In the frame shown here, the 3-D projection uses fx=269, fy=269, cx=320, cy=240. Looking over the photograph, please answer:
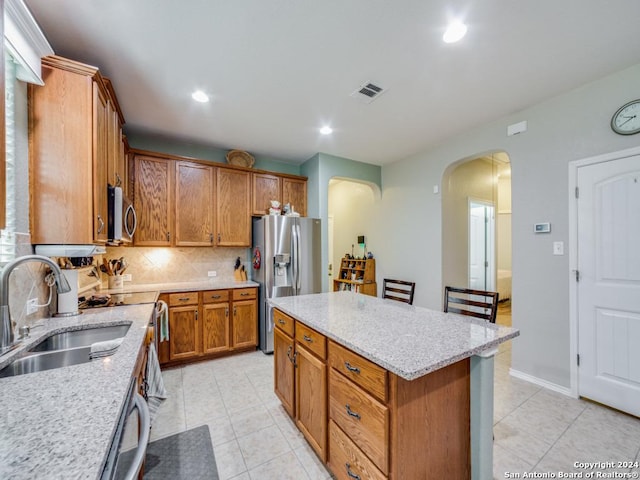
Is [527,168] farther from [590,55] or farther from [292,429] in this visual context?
[292,429]

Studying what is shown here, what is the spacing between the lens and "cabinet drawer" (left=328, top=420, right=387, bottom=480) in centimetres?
119

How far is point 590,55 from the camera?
1.96m

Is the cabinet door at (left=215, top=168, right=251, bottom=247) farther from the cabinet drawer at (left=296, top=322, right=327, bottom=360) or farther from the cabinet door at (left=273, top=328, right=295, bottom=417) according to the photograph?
the cabinet drawer at (left=296, top=322, right=327, bottom=360)

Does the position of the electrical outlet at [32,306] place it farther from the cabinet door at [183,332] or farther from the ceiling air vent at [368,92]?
the ceiling air vent at [368,92]

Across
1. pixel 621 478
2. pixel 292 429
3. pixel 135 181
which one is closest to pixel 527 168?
pixel 621 478

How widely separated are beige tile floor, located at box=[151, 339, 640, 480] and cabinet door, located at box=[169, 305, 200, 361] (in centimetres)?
29

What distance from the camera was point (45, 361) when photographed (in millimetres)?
1304

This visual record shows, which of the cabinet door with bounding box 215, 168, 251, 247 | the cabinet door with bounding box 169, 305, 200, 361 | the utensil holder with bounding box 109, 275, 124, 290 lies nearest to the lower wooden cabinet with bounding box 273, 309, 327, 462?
the cabinet door with bounding box 169, 305, 200, 361

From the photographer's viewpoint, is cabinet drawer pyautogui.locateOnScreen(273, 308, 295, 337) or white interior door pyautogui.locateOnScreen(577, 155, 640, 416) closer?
cabinet drawer pyautogui.locateOnScreen(273, 308, 295, 337)

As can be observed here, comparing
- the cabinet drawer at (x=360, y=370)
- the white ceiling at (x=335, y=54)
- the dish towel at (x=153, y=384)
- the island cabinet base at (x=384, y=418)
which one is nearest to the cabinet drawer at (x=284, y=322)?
the island cabinet base at (x=384, y=418)

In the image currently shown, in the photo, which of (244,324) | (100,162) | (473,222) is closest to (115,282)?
(244,324)

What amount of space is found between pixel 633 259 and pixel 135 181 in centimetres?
469

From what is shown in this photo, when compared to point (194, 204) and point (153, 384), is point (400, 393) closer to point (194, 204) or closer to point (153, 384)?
point (153, 384)

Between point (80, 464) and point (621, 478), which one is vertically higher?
point (80, 464)
